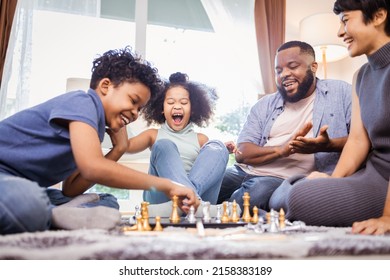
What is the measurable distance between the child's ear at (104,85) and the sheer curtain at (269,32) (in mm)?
2289

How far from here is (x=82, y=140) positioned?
0.99 metres

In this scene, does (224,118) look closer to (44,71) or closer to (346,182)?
(44,71)

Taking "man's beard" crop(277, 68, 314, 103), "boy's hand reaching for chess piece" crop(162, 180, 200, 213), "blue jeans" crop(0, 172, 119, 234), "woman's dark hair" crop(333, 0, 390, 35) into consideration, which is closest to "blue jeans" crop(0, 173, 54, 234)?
"blue jeans" crop(0, 172, 119, 234)

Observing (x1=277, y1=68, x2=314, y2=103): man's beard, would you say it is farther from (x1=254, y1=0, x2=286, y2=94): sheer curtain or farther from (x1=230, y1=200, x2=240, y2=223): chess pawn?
(x1=254, y1=0, x2=286, y2=94): sheer curtain

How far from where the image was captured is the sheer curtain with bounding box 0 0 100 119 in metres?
2.83

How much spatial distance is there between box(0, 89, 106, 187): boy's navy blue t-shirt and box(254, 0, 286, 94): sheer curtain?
2.45 metres

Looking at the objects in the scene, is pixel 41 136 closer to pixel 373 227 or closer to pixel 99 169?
pixel 99 169

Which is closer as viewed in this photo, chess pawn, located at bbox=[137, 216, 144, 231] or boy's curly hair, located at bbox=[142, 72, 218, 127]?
chess pawn, located at bbox=[137, 216, 144, 231]

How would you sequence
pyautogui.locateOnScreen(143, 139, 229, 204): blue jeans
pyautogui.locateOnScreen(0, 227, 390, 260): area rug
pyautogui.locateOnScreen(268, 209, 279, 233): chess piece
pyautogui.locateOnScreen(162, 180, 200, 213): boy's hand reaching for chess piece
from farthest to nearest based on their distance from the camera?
1. pyautogui.locateOnScreen(143, 139, 229, 204): blue jeans
2. pyautogui.locateOnScreen(162, 180, 200, 213): boy's hand reaching for chess piece
3. pyautogui.locateOnScreen(268, 209, 279, 233): chess piece
4. pyautogui.locateOnScreen(0, 227, 390, 260): area rug

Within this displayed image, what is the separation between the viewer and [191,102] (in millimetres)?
2072

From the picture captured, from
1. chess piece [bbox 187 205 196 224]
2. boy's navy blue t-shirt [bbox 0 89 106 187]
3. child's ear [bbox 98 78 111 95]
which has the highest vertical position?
child's ear [bbox 98 78 111 95]

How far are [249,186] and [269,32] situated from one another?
220 centimetres
